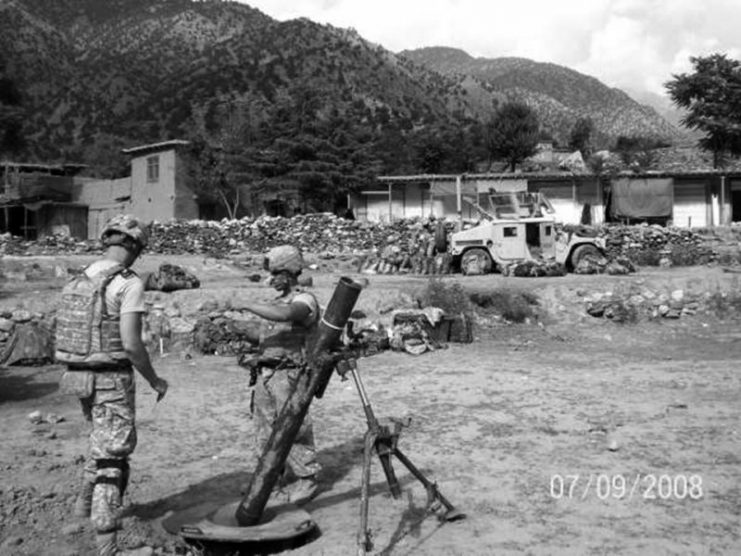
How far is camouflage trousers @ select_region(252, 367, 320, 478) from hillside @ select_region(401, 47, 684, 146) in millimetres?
63951

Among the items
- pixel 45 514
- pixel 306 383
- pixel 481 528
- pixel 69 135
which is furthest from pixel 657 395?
pixel 69 135

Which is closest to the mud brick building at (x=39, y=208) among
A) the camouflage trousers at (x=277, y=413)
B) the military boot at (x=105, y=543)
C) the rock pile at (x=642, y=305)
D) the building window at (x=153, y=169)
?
the building window at (x=153, y=169)

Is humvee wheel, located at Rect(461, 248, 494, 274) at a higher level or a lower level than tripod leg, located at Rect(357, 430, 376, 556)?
higher

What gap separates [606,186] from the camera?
26547 mm

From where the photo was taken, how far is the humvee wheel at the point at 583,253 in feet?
53.0

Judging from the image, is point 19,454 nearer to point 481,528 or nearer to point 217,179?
point 481,528

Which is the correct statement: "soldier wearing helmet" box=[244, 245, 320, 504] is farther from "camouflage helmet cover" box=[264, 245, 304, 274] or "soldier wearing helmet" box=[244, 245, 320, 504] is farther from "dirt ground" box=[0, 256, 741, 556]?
"dirt ground" box=[0, 256, 741, 556]

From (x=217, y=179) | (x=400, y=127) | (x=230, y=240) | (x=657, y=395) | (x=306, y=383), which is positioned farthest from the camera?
(x=400, y=127)

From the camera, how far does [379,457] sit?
3.56m

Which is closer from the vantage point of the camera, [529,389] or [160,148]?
[529,389]

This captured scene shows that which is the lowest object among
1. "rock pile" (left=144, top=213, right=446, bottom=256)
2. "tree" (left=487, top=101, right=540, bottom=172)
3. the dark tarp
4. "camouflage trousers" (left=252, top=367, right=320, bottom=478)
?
"camouflage trousers" (left=252, top=367, right=320, bottom=478)

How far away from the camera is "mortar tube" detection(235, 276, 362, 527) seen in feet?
10.9

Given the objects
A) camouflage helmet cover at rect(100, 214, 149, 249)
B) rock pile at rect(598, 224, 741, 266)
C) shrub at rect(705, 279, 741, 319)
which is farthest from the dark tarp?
camouflage helmet cover at rect(100, 214, 149, 249)

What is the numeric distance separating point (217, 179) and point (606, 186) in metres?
15.6
